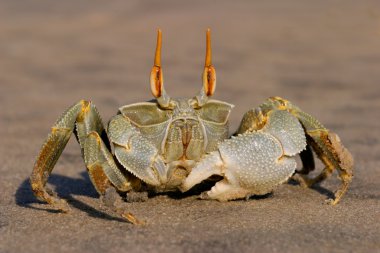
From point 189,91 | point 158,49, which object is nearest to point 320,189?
point 158,49

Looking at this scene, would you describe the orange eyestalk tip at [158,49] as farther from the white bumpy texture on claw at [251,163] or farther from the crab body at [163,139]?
the white bumpy texture on claw at [251,163]

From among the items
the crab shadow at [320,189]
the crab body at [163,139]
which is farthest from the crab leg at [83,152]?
the crab shadow at [320,189]

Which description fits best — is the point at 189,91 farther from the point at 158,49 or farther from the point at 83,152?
the point at 158,49

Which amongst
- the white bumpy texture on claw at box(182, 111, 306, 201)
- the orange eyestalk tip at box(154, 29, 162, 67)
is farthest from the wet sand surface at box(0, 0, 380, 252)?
the orange eyestalk tip at box(154, 29, 162, 67)

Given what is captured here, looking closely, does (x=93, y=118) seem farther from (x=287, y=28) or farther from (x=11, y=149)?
(x=287, y=28)

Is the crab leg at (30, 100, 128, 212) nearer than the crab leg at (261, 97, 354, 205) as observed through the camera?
Yes

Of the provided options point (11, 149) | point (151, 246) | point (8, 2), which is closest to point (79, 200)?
point (151, 246)

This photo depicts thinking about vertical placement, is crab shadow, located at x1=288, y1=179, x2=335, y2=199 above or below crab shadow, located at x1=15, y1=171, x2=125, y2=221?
below

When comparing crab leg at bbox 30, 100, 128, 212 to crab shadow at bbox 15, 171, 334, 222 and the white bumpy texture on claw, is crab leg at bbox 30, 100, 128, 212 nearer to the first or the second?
crab shadow at bbox 15, 171, 334, 222
